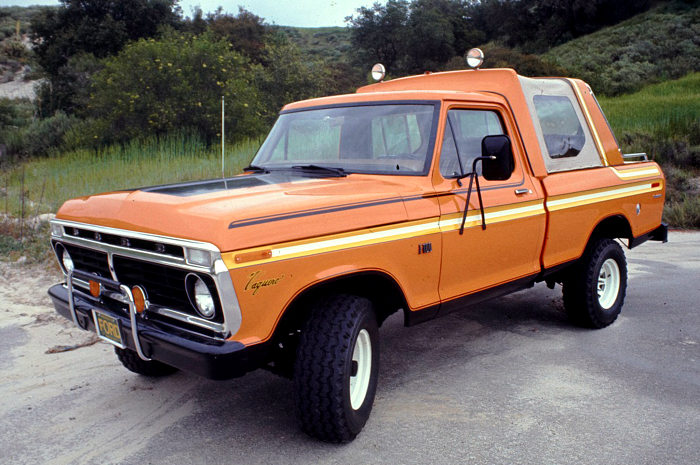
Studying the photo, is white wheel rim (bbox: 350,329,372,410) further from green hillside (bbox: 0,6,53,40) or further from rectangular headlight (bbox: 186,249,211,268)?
green hillside (bbox: 0,6,53,40)

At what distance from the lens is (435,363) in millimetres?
4691

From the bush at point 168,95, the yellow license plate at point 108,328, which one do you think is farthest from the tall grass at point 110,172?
the yellow license plate at point 108,328

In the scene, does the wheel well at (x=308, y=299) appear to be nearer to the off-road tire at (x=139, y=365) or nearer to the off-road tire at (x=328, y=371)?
the off-road tire at (x=328, y=371)

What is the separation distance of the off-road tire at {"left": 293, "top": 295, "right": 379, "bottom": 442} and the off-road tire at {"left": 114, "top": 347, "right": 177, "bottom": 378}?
1.48 meters

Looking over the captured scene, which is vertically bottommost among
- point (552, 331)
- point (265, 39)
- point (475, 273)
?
point (552, 331)

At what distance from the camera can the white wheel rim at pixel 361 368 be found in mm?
3611

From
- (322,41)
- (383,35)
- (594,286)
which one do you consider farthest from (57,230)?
(322,41)

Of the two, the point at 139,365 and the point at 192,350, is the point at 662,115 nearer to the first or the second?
the point at 139,365

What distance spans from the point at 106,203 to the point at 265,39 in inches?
1414

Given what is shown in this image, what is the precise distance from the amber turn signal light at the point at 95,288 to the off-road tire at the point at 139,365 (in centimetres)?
77

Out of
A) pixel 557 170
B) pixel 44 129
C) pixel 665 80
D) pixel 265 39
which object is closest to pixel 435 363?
pixel 557 170

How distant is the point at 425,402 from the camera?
3.99 metres

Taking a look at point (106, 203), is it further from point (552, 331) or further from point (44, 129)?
Answer: point (44, 129)

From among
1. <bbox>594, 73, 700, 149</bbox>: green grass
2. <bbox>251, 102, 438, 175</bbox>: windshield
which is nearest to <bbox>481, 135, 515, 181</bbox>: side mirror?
<bbox>251, 102, 438, 175</bbox>: windshield
